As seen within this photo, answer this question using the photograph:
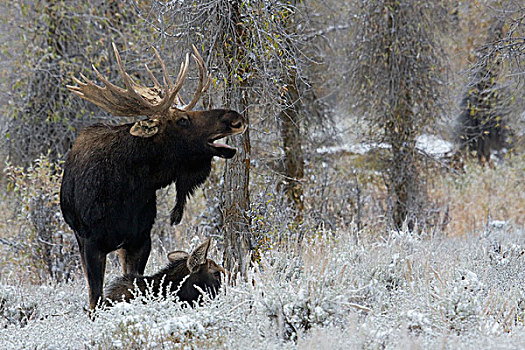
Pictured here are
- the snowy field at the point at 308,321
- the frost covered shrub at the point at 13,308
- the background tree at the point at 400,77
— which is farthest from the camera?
the background tree at the point at 400,77

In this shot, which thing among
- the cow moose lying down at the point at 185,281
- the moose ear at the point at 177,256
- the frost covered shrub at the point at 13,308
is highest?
the moose ear at the point at 177,256

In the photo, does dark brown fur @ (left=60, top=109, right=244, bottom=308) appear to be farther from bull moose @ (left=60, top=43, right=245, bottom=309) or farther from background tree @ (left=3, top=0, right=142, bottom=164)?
background tree @ (left=3, top=0, right=142, bottom=164)

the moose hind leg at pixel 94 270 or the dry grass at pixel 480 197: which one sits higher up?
the dry grass at pixel 480 197

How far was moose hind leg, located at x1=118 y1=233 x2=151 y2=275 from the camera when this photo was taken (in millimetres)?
4875

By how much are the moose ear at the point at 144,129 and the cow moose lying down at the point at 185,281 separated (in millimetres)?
918

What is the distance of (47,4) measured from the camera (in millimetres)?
8711

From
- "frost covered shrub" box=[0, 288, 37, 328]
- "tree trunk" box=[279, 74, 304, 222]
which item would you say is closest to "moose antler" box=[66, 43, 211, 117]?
"frost covered shrub" box=[0, 288, 37, 328]

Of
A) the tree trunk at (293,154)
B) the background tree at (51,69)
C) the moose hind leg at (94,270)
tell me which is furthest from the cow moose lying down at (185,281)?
the background tree at (51,69)

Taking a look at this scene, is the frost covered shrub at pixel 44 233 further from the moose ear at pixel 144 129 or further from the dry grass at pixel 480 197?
the dry grass at pixel 480 197

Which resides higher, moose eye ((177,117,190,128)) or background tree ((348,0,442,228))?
background tree ((348,0,442,228))

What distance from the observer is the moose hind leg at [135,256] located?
488 centimetres

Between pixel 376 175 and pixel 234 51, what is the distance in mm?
5640

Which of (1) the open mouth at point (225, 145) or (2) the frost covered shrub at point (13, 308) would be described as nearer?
(1) the open mouth at point (225, 145)

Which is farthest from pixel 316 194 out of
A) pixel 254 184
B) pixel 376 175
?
pixel 254 184
